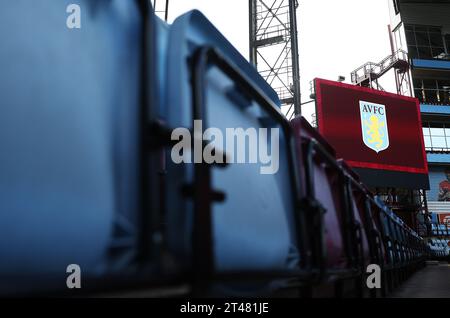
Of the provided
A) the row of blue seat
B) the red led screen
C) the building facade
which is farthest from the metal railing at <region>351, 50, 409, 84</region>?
the row of blue seat

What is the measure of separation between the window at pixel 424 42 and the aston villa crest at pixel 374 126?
1493 cm

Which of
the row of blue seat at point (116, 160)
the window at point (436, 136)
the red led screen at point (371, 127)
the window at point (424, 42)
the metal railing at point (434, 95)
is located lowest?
the row of blue seat at point (116, 160)

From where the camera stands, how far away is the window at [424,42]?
29688mm

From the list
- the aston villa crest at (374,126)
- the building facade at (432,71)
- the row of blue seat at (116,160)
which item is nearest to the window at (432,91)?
the building facade at (432,71)

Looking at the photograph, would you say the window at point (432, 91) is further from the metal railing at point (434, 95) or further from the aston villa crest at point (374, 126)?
the aston villa crest at point (374, 126)

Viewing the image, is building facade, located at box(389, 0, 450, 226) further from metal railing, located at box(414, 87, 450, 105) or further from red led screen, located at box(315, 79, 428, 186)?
red led screen, located at box(315, 79, 428, 186)

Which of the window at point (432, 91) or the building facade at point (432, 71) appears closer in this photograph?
the building facade at point (432, 71)

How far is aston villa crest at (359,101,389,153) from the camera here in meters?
16.6

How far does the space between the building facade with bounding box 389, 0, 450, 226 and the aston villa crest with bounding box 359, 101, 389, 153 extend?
10.8 m

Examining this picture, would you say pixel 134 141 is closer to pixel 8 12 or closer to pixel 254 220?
pixel 8 12

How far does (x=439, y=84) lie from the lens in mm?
29828

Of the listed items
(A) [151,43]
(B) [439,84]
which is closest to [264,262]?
(A) [151,43]

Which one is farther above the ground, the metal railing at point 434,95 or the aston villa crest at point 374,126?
the metal railing at point 434,95
